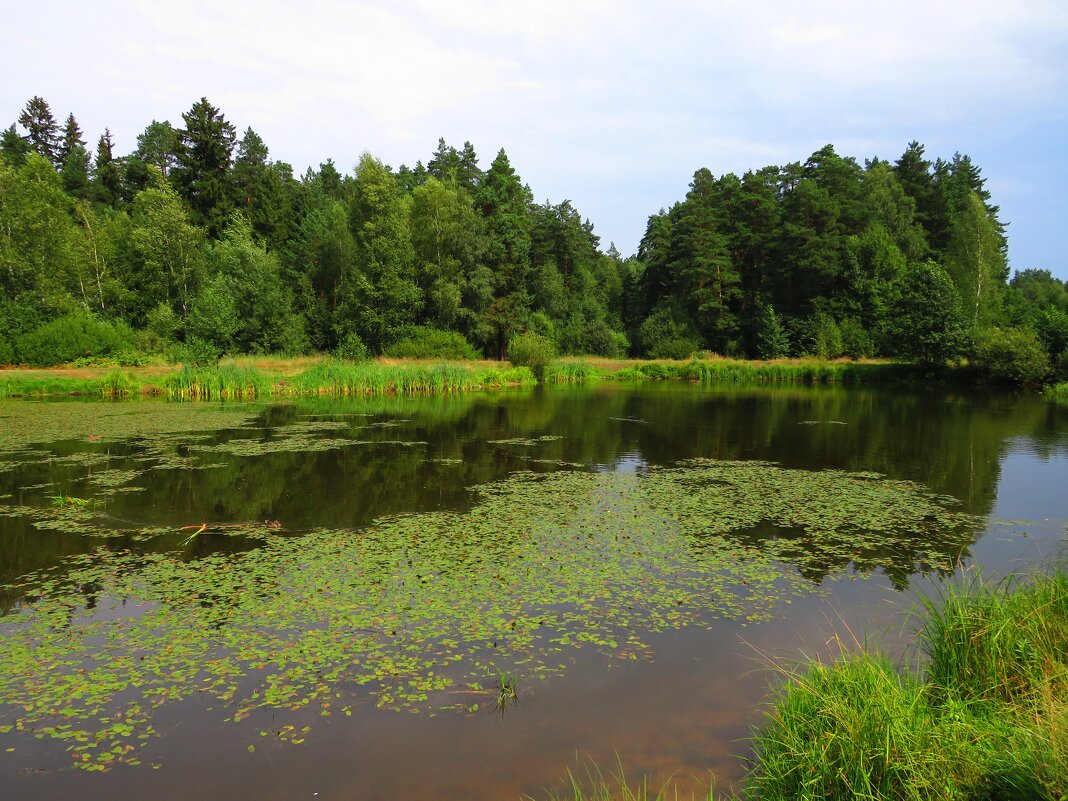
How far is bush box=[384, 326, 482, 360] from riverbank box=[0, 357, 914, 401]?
382cm

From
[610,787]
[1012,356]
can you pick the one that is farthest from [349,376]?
[1012,356]

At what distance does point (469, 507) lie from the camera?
10531mm

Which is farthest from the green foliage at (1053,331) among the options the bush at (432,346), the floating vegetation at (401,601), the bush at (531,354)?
the bush at (432,346)

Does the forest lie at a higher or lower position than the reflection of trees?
higher

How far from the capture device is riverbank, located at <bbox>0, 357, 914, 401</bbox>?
91.5 feet

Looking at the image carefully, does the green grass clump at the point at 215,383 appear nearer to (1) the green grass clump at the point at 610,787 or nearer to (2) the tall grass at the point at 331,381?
(2) the tall grass at the point at 331,381

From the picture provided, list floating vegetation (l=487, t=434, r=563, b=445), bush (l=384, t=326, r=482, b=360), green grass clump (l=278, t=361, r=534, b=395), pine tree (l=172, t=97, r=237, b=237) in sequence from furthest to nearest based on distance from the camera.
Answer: pine tree (l=172, t=97, r=237, b=237) → bush (l=384, t=326, r=482, b=360) → green grass clump (l=278, t=361, r=534, b=395) → floating vegetation (l=487, t=434, r=563, b=445)

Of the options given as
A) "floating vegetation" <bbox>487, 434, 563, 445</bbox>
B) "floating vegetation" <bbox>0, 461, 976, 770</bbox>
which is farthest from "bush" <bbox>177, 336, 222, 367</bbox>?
"floating vegetation" <bbox>0, 461, 976, 770</bbox>

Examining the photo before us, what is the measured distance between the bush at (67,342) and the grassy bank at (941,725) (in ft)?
118

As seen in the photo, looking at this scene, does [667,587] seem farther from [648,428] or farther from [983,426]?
[983,426]

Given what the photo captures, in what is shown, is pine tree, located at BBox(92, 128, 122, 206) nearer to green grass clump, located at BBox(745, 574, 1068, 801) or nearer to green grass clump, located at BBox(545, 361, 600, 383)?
green grass clump, located at BBox(545, 361, 600, 383)

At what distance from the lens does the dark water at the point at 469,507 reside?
4.13 m

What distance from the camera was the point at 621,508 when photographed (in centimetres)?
1063

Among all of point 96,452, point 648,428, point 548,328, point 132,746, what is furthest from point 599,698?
point 548,328
